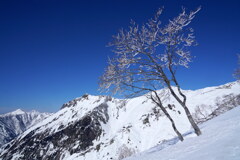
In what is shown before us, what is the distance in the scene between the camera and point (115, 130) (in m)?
151

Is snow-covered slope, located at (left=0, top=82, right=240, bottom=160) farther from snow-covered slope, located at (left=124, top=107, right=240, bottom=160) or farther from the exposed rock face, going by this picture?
snow-covered slope, located at (left=124, top=107, right=240, bottom=160)

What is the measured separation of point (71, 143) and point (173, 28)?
16786 centimetres

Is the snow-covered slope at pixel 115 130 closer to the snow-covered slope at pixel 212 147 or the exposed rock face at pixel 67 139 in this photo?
the exposed rock face at pixel 67 139

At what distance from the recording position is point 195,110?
8475cm

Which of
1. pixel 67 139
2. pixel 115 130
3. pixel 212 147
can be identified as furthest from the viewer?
pixel 67 139

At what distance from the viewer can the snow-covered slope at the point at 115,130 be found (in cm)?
8648

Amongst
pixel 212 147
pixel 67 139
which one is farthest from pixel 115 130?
pixel 212 147

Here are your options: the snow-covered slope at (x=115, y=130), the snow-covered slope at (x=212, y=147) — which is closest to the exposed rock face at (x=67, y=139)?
the snow-covered slope at (x=115, y=130)

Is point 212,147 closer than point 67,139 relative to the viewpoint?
Yes

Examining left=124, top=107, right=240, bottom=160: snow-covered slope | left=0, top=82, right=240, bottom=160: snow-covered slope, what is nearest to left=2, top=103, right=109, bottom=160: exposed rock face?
left=0, top=82, right=240, bottom=160: snow-covered slope

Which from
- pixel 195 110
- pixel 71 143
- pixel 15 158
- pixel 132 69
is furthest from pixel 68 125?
pixel 132 69

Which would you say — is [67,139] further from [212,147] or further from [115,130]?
[212,147]

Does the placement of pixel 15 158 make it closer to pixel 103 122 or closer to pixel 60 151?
pixel 60 151

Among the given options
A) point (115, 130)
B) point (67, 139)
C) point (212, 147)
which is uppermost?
point (67, 139)
